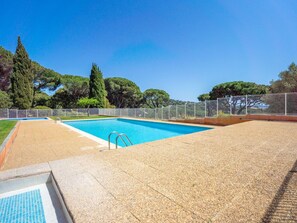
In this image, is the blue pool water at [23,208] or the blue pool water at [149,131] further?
the blue pool water at [149,131]

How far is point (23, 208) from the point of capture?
227 centimetres

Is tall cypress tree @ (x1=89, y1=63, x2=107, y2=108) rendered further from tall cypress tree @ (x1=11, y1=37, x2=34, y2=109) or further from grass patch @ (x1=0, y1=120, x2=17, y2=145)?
grass patch @ (x1=0, y1=120, x2=17, y2=145)

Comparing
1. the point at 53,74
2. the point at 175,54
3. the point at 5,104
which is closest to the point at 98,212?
the point at 175,54

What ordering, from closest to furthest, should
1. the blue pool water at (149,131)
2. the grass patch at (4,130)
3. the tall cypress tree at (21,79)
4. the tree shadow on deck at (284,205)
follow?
the tree shadow on deck at (284,205) < the grass patch at (4,130) < the blue pool water at (149,131) < the tall cypress tree at (21,79)

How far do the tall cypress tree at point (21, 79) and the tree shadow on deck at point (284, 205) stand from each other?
28.0m

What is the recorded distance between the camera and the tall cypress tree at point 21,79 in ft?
73.2

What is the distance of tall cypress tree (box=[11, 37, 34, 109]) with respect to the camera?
2231cm

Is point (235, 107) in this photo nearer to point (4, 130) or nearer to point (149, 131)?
point (149, 131)

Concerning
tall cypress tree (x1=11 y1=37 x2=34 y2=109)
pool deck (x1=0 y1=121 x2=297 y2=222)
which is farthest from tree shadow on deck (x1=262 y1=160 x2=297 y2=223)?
tall cypress tree (x1=11 y1=37 x2=34 y2=109)

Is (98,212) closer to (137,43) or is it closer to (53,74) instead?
(137,43)

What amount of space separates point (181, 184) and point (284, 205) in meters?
1.01

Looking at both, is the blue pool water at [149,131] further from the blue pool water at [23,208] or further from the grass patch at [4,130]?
the blue pool water at [23,208]

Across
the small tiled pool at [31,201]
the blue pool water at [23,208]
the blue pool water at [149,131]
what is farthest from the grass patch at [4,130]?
the blue pool water at [149,131]

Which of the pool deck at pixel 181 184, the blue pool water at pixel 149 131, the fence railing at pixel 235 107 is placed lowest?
the blue pool water at pixel 149 131
